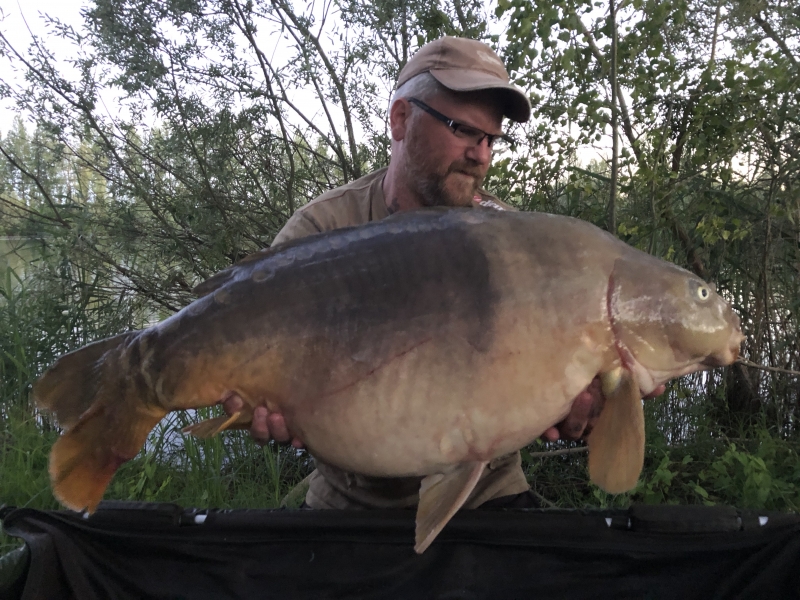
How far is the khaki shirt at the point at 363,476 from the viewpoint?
1330mm

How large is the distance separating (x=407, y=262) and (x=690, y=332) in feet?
1.64

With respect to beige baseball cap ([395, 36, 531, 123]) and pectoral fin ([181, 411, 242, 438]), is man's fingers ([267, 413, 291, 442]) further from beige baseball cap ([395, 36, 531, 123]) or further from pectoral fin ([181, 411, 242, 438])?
beige baseball cap ([395, 36, 531, 123])

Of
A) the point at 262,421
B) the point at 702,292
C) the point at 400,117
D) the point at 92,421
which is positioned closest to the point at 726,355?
the point at 702,292

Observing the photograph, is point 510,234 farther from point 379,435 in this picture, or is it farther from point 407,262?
point 379,435

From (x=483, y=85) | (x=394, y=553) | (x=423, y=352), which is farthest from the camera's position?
(x=483, y=85)

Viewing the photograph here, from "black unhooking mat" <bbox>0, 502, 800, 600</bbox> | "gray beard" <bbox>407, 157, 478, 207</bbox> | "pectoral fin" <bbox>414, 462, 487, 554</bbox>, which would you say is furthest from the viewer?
"gray beard" <bbox>407, 157, 478, 207</bbox>

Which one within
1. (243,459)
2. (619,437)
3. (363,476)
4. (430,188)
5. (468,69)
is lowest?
(243,459)

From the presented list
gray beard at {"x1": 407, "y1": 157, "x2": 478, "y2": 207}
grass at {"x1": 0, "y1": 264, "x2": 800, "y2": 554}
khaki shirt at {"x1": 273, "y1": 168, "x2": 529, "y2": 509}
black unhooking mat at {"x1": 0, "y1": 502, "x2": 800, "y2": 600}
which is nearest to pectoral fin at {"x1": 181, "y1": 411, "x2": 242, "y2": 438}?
black unhooking mat at {"x1": 0, "y1": 502, "x2": 800, "y2": 600}

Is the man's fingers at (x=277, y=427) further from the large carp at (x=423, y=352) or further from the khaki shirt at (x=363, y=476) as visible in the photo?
the khaki shirt at (x=363, y=476)

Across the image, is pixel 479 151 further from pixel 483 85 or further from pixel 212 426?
pixel 212 426

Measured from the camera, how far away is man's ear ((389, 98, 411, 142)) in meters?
1.48

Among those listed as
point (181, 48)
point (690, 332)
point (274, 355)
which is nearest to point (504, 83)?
point (690, 332)

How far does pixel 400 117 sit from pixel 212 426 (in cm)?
91

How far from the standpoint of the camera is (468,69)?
4.58ft
